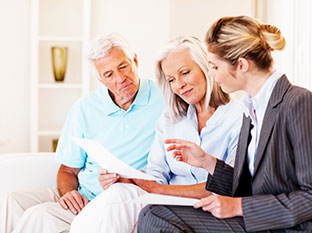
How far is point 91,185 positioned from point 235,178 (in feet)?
3.07

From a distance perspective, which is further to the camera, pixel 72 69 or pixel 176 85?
pixel 72 69

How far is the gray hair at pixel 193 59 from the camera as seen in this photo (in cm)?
226

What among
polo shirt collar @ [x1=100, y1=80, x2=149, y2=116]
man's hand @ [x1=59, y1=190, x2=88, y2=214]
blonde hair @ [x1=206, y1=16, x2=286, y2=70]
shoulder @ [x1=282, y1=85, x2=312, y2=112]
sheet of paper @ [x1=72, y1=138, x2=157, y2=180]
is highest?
blonde hair @ [x1=206, y1=16, x2=286, y2=70]

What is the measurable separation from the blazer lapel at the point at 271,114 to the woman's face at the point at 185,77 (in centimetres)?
58

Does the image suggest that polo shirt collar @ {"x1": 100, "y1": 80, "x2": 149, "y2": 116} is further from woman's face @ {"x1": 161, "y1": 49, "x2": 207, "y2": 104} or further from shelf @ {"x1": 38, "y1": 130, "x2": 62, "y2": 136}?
shelf @ {"x1": 38, "y1": 130, "x2": 62, "y2": 136}

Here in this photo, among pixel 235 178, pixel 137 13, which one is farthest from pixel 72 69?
pixel 235 178

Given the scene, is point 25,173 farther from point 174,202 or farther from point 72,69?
point 72,69

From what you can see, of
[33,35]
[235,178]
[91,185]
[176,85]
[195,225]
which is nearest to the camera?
[195,225]

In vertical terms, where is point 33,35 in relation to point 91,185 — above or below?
above

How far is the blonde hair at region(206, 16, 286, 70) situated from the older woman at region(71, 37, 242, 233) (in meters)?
0.47

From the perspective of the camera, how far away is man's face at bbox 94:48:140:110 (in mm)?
2596

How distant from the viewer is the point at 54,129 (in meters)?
4.09

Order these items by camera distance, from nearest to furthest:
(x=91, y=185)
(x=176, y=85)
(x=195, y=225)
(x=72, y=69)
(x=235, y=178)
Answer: (x=195, y=225), (x=235, y=178), (x=176, y=85), (x=91, y=185), (x=72, y=69)

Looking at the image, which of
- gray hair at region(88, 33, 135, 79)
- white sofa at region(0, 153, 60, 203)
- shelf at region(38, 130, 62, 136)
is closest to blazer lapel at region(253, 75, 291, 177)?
gray hair at region(88, 33, 135, 79)
